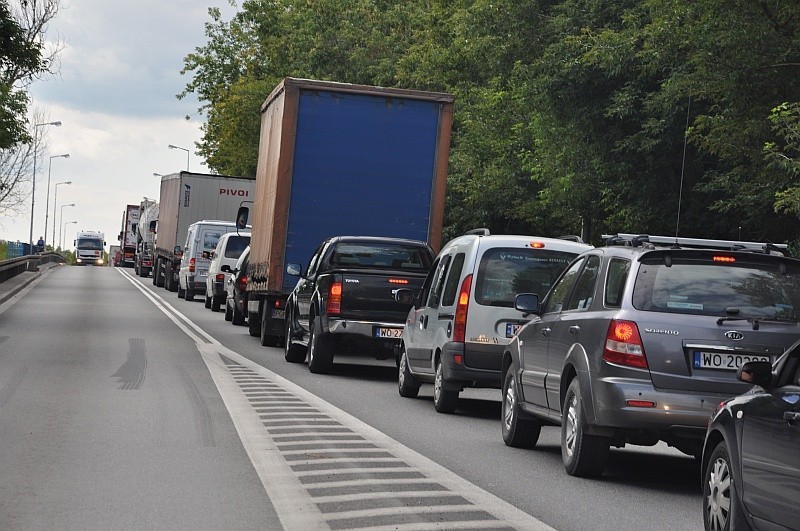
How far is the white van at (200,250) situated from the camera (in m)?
42.4

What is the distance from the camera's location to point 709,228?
3578 cm

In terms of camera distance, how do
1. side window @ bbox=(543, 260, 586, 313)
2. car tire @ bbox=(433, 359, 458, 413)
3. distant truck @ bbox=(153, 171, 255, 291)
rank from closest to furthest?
side window @ bbox=(543, 260, 586, 313), car tire @ bbox=(433, 359, 458, 413), distant truck @ bbox=(153, 171, 255, 291)

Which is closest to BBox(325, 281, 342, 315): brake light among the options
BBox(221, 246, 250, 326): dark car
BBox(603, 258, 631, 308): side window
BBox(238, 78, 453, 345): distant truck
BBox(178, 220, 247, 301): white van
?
BBox(238, 78, 453, 345): distant truck

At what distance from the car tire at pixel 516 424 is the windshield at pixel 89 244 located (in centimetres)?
10249

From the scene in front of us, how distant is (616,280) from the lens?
10.4 meters

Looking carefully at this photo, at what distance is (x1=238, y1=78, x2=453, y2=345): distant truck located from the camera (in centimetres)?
2272

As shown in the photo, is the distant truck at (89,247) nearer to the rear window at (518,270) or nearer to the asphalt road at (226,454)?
the asphalt road at (226,454)

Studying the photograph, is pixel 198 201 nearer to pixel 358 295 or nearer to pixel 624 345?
pixel 358 295

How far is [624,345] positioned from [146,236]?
6247 centimetres

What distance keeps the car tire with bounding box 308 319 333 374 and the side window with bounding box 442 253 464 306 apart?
14.2ft

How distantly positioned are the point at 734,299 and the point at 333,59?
51.2 meters

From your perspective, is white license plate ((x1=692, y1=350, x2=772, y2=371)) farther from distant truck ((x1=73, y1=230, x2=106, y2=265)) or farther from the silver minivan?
distant truck ((x1=73, y1=230, x2=106, y2=265))

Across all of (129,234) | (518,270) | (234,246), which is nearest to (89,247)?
(129,234)

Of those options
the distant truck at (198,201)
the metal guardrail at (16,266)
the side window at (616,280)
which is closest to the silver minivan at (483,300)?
the side window at (616,280)
